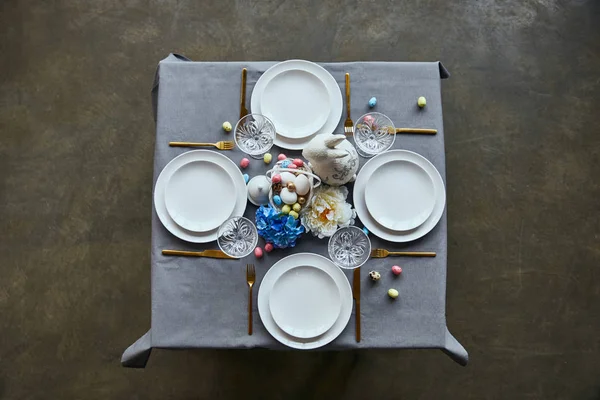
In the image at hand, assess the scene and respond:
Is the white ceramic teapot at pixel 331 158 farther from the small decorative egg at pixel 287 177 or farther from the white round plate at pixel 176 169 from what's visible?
the white round plate at pixel 176 169

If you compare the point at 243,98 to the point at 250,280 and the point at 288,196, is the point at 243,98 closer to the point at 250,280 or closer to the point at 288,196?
the point at 288,196

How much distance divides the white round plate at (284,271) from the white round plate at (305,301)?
0.05 feet

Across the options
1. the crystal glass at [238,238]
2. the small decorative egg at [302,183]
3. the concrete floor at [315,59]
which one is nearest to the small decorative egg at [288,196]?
the small decorative egg at [302,183]

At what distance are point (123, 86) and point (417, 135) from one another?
1416 millimetres

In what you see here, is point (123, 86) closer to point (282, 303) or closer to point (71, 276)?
point (71, 276)

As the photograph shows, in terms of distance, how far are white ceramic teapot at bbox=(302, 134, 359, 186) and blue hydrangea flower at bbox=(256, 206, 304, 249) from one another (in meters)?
0.15

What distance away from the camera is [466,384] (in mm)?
2055

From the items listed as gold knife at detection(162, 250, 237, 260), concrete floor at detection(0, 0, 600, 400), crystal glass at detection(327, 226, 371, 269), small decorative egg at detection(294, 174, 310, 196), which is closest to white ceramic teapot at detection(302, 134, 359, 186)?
small decorative egg at detection(294, 174, 310, 196)

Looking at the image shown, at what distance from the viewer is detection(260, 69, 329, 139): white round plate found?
1.43 meters

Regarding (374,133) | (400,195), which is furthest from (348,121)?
(400,195)

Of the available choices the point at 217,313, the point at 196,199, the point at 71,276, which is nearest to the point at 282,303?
the point at 217,313

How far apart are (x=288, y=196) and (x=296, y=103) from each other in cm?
35

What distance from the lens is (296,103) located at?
1.46 m

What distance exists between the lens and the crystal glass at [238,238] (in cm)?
135
